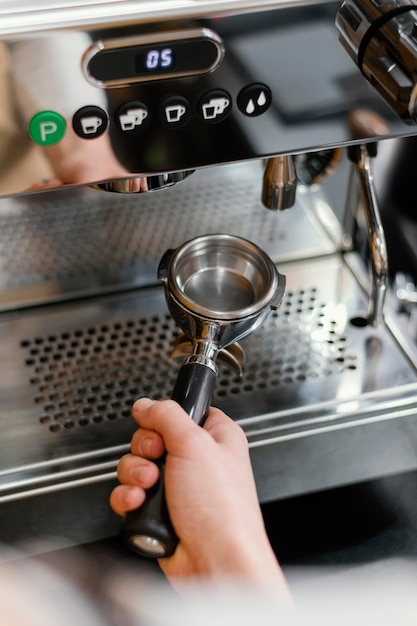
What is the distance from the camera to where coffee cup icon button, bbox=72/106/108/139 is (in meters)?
0.53

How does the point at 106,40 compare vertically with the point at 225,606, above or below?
above

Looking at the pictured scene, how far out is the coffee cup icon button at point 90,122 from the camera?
53cm

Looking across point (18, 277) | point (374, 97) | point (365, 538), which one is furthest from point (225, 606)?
point (18, 277)

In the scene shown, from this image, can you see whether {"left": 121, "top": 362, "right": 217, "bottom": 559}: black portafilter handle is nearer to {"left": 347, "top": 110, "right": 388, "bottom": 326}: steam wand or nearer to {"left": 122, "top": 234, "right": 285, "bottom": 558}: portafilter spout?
{"left": 122, "top": 234, "right": 285, "bottom": 558}: portafilter spout

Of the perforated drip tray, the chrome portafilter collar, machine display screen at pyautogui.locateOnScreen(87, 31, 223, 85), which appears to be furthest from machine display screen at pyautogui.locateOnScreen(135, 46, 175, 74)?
the perforated drip tray

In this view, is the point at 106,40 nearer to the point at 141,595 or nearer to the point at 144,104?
the point at 144,104

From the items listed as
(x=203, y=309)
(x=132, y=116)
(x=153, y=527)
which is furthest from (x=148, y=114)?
(x=153, y=527)

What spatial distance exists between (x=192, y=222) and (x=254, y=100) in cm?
31

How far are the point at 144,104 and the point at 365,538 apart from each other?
415 mm

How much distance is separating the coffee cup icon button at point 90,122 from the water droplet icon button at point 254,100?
98mm

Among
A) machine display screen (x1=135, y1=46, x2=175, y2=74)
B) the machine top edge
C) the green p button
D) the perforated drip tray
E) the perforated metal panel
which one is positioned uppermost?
the machine top edge

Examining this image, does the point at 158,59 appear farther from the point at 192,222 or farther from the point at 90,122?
the point at 192,222

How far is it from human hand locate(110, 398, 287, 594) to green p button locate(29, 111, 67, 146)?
0.20m

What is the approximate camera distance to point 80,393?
2.49 feet
